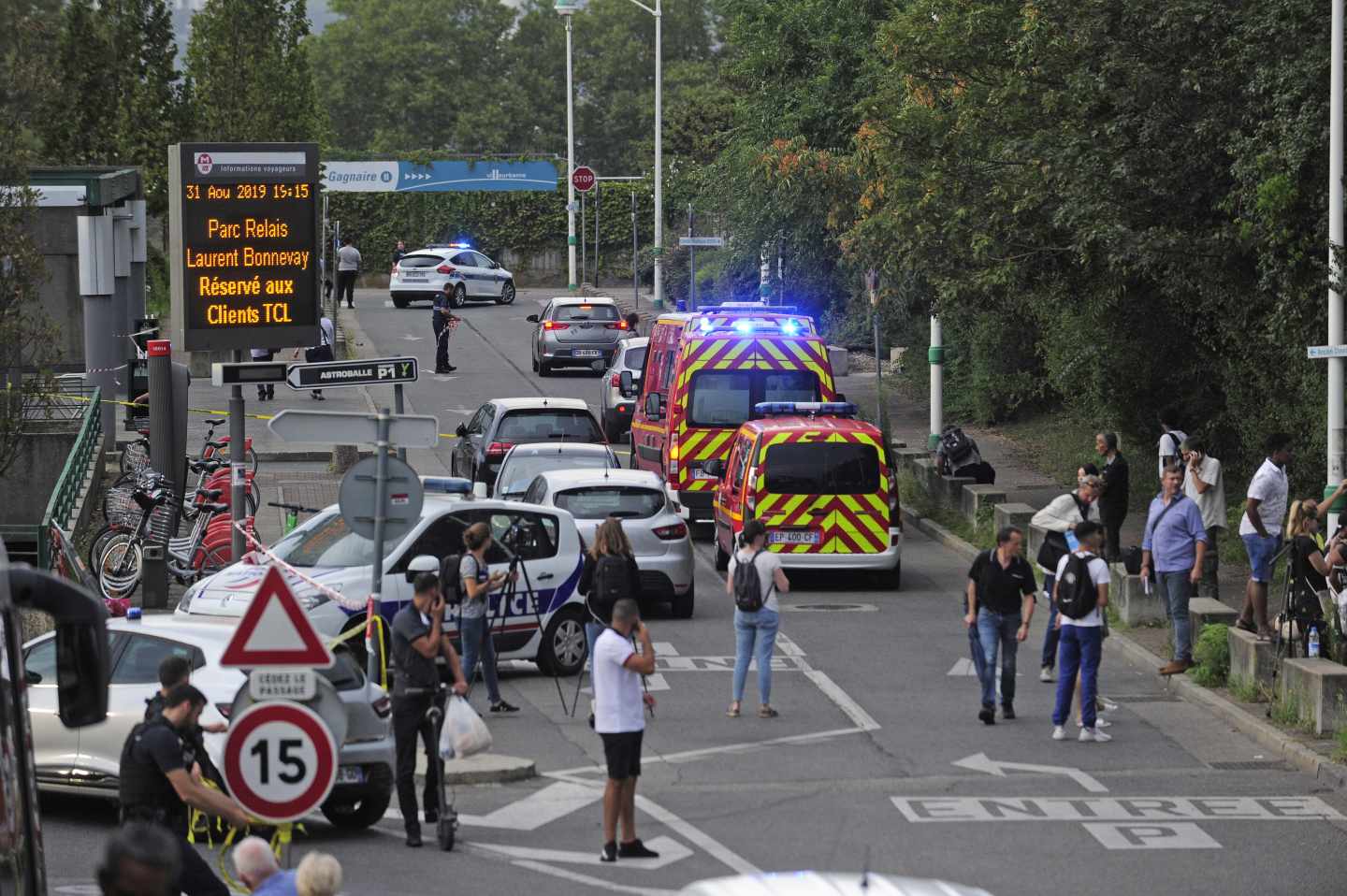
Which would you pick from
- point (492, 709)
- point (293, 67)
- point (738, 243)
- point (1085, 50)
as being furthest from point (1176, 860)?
point (293, 67)

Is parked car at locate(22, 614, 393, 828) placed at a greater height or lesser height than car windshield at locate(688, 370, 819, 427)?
lesser

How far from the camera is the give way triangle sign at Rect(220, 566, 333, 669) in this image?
9641 millimetres

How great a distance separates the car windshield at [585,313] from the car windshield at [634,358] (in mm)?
7046

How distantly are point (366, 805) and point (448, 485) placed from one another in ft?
21.5

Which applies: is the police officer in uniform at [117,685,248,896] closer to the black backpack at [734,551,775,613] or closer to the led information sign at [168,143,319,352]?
the black backpack at [734,551,775,613]

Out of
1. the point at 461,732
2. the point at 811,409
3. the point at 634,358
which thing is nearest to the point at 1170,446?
the point at 811,409

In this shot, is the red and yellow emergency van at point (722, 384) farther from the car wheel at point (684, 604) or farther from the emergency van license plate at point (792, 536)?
the car wheel at point (684, 604)

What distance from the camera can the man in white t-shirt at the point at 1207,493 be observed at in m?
18.8

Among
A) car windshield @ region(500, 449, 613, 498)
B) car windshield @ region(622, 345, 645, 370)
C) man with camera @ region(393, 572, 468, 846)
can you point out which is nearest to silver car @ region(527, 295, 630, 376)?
car windshield @ region(622, 345, 645, 370)

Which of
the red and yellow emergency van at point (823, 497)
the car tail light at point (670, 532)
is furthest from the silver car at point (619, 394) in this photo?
the car tail light at point (670, 532)

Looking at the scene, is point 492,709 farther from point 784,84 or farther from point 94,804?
point 784,84

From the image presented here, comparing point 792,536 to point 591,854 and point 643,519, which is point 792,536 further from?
point 591,854

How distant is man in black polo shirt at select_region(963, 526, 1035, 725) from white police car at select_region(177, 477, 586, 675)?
369cm

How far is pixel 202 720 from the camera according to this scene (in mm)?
12398
